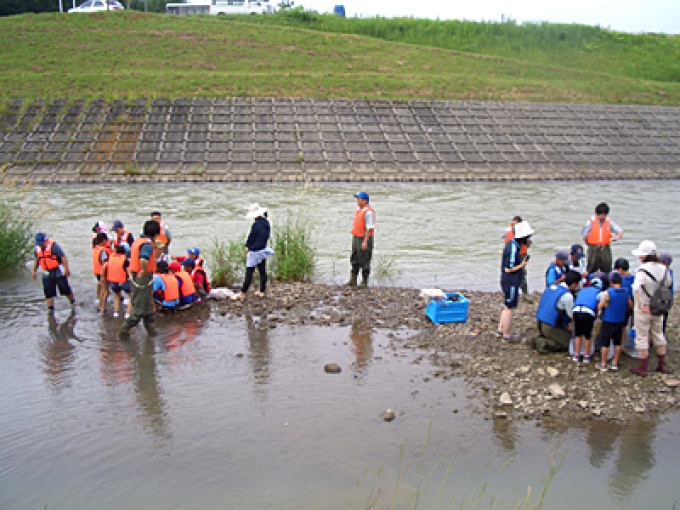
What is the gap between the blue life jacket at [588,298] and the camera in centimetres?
766

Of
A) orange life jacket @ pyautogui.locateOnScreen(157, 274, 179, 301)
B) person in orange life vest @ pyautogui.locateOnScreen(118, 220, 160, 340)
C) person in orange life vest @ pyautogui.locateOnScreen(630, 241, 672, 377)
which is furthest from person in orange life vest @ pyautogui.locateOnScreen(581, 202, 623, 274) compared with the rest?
person in orange life vest @ pyautogui.locateOnScreen(118, 220, 160, 340)

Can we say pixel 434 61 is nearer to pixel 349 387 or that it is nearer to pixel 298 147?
pixel 298 147

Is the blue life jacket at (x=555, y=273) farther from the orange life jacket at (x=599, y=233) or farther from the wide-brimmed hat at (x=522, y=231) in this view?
the orange life jacket at (x=599, y=233)

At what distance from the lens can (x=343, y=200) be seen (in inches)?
848

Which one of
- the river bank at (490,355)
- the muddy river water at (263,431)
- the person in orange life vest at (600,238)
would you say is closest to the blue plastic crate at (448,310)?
the river bank at (490,355)

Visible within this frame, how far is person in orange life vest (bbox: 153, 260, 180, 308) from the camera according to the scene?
392 inches

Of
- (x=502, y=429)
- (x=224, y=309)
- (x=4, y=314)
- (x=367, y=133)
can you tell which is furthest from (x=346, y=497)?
(x=367, y=133)

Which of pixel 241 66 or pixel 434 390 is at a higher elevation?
pixel 241 66

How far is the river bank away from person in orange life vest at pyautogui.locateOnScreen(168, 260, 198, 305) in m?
0.50

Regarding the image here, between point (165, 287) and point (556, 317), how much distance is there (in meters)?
5.74

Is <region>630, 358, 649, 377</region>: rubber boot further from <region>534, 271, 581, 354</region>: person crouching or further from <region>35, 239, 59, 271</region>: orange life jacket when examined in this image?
<region>35, 239, 59, 271</region>: orange life jacket

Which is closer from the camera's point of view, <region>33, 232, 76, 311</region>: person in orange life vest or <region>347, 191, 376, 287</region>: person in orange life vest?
<region>33, 232, 76, 311</region>: person in orange life vest

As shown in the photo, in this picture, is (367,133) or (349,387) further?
(367,133)

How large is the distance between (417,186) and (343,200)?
4.10 m
